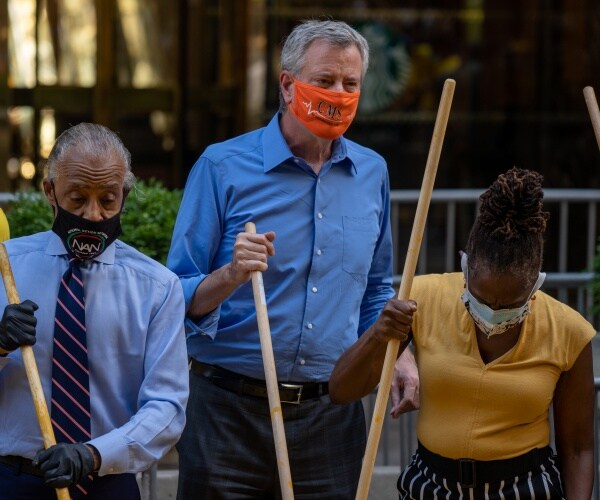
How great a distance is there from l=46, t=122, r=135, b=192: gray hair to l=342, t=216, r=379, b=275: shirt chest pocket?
2.44 ft

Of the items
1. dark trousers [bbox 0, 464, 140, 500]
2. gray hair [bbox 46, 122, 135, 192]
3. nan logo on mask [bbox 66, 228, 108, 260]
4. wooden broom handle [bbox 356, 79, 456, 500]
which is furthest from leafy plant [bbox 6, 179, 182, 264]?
wooden broom handle [bbox 356, 79, 456, 500]

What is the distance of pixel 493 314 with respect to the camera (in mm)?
3225

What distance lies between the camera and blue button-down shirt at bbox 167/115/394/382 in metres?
3.79

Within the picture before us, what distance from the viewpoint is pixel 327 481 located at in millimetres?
3885

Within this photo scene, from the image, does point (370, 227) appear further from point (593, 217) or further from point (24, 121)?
point (24, 121)

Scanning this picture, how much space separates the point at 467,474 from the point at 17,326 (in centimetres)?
113

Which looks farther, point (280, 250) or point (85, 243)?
point (280, 250)

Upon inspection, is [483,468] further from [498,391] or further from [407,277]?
[407,277]

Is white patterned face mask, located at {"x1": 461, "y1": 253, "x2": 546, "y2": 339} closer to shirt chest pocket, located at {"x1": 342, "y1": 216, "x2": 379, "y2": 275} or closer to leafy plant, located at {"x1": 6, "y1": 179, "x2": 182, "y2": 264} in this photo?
shirt chest pocket, located at {"x1": 342, "y1": 216, "x2": 379, "y2": 275}

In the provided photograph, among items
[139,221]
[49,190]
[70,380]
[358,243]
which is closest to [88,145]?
[49,190]

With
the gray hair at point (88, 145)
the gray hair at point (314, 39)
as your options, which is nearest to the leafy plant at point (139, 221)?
the gray hair at point (314, 39)

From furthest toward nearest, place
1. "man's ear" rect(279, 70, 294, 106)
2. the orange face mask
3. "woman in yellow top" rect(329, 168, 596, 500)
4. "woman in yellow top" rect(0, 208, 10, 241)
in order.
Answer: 1. "man's ear" rect(279, 70, 294, 106)
2. the orange face mask
3. "woman in yellow top" rect(0, 208, 10, 241)
4. "woman in yellow top" rect(329, 168, 596, 500)

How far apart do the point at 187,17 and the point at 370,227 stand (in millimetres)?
7032

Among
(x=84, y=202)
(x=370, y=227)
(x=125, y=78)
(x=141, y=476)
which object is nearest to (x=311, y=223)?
(x=370, y=227)
